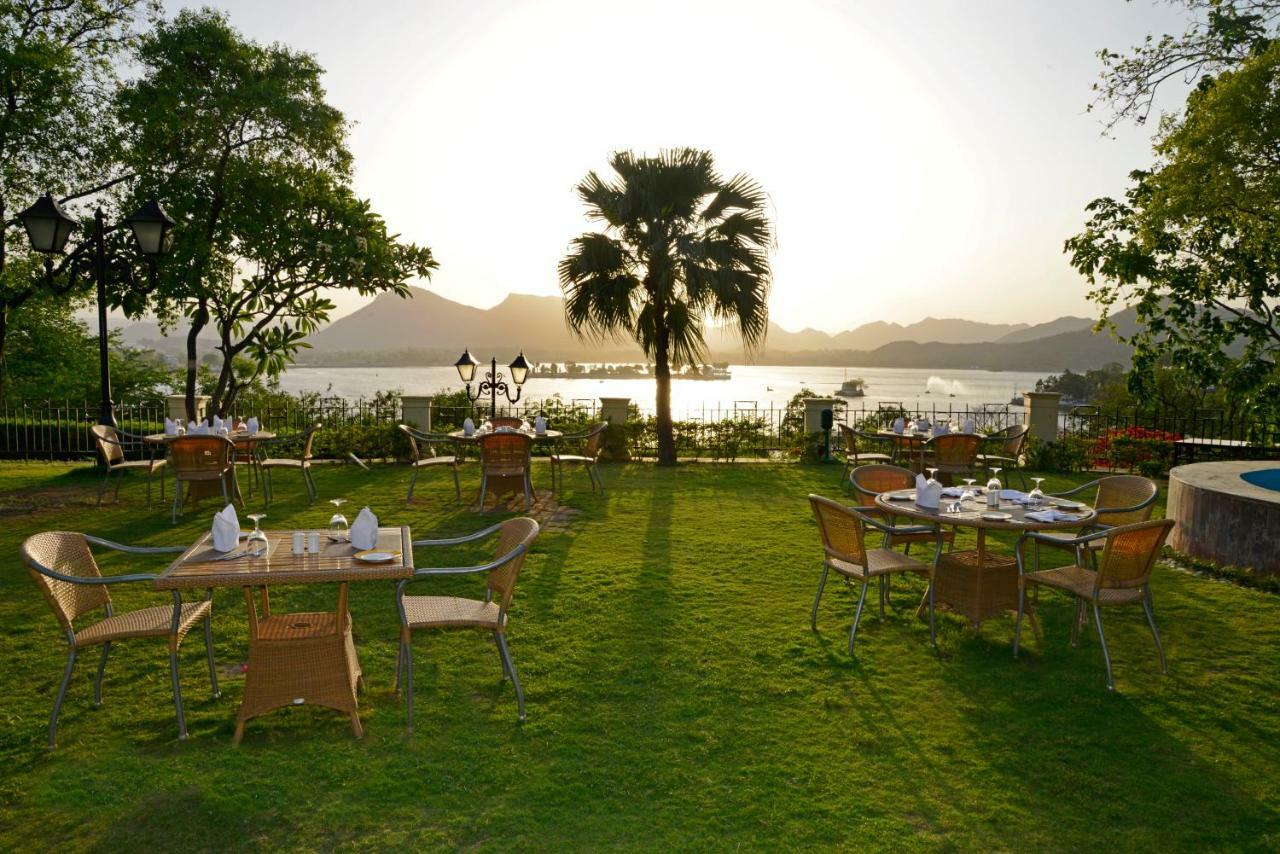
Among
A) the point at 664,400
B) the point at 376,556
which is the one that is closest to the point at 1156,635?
the point at 376,556

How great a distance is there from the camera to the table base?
349cm

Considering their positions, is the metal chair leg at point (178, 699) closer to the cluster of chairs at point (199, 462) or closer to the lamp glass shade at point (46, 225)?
the cluster of chairs at point (199, 462)

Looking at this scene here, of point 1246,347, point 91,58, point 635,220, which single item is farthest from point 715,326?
point 91,58

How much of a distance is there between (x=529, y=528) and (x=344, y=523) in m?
1.10

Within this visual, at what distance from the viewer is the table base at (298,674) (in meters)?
3.49

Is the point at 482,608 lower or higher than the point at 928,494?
lower

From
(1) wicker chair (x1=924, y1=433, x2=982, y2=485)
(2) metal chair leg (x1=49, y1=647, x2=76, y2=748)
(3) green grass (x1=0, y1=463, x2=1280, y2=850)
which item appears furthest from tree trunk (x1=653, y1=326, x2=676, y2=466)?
(2) metal chair leg (x1=49, y1=647, x2=76, y2=748)

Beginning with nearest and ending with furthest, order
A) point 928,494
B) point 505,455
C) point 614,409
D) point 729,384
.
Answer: point 928,494, point 505,455, point 614,409, point 729,384

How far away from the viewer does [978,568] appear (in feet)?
16.2

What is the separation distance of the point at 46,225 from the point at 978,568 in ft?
29.3

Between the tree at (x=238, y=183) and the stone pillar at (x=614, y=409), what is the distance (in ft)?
12.1

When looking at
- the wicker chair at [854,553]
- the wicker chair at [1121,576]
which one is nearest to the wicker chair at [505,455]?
the wicker chair at [854,553]

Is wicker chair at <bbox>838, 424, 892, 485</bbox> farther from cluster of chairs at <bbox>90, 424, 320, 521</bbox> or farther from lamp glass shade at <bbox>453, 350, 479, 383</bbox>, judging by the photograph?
cluster of chairs at <bbox>90, 424, 320, 521</bbox>

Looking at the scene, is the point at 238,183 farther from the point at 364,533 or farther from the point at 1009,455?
the point at 1009,455
